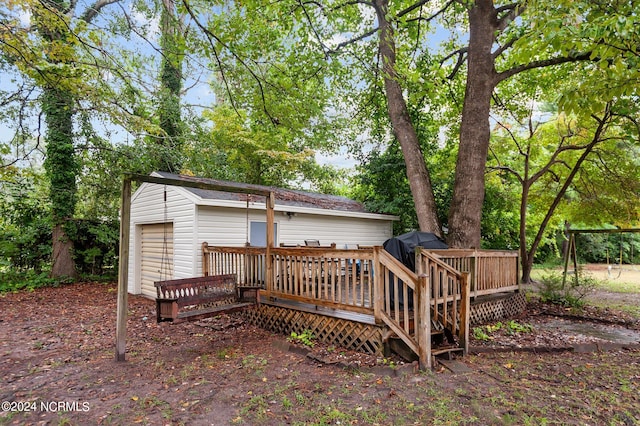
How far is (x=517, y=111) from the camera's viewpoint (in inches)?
483

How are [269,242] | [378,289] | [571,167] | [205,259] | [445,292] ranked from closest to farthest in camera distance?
1. [378,289]
2. [445,292]
3. [269,242]
4. [205,259]
5. [571,167]

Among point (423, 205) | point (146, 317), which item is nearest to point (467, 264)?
point (423, 205)

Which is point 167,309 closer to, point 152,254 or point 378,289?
point 378,289

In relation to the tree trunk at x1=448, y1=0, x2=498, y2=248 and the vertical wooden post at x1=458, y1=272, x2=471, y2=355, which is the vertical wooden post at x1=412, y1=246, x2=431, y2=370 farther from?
the tree trunk at x1=448, y1=0, x2=498, y2=248

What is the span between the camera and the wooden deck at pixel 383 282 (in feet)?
14.7

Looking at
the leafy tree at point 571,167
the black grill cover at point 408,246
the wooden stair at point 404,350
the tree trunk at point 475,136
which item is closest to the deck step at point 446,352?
the wooden stair at point 404,350

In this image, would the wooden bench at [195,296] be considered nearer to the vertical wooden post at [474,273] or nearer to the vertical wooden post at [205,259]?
the vertical wooden post at [205,259]

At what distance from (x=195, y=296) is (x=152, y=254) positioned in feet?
17.5

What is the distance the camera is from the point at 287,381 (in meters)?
3.97

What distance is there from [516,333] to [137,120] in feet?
31.7

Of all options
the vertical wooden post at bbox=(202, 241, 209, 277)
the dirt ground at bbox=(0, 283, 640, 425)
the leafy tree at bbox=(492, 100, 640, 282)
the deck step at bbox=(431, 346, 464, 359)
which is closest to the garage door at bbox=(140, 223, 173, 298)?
the vertical wooden post at bbox=(202, 241, 209, 277)

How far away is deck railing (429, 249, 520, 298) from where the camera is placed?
6336 millimetres

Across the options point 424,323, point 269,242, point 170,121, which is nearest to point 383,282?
point 424,323

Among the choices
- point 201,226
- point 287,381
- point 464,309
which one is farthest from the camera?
point 201,226
